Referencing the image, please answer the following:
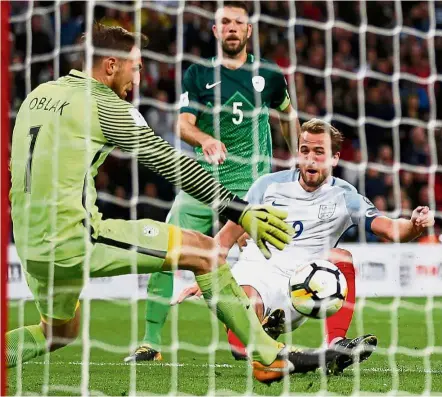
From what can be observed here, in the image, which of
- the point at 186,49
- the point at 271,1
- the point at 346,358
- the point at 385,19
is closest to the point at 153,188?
the point at 186,49

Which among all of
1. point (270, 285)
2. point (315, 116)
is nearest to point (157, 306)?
point (270, 285)

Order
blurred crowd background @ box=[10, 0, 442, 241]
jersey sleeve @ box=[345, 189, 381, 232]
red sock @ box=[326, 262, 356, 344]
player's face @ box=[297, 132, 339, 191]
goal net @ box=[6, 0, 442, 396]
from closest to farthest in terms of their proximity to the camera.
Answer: red sock @ box=[326, 262, 356, 344], jersey sleeve @ box=[345, 189, 381, 232], player's face @ box=[297, 132, 339, 191], goal net @ box=[6, 0, 442, 396], blurred crowd background @ box=[10, 0, 442, 241]

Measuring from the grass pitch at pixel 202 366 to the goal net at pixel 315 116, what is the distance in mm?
51

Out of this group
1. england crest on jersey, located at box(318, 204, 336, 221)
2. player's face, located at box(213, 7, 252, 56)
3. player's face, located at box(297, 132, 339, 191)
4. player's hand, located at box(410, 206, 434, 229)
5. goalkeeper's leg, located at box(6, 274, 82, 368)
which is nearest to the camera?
player's hand, located at box(410, 206, 434, 229)

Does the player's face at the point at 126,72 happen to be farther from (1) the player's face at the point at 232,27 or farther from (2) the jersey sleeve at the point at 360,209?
(1) the player's face at the point at 232,27

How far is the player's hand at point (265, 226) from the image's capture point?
453 cm

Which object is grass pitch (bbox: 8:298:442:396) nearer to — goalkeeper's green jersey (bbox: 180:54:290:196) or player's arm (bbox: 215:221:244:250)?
player's arm (bbox: 215:221:244:250)

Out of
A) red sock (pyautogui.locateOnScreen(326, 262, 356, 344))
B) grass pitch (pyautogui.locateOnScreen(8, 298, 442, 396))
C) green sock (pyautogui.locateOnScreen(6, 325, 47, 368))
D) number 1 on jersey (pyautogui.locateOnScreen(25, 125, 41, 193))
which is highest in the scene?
number 1 on jersey (pyautogui.locateOnScreen(25, 125, 41, 193))

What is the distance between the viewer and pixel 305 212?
236 inches

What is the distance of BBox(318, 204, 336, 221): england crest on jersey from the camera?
592 centimetres

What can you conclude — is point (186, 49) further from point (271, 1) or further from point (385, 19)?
point (385, 19)

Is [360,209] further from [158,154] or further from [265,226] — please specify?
[158,154]

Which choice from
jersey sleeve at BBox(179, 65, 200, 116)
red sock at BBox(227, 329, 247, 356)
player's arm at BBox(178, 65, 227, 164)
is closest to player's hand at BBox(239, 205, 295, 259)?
red sock at BBox(227, 329, 247, 356)

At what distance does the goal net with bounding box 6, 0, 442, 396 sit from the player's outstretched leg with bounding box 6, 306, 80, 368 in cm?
169
